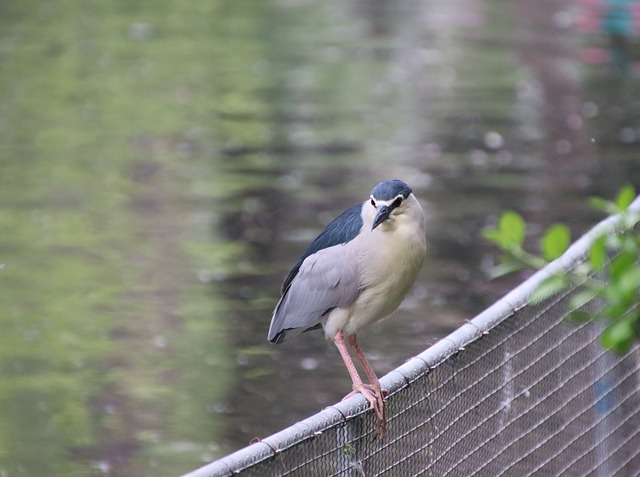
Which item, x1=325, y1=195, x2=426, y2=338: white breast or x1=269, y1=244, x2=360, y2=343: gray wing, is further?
x1=269, y1=244, x2=360, y2=343: gray wing

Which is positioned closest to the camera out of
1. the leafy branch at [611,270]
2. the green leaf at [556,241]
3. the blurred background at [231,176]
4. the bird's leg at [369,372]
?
the leafy branch at [611,270]

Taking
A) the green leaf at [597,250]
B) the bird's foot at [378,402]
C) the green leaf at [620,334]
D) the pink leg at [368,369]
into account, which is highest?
the green leaf at [597,250]

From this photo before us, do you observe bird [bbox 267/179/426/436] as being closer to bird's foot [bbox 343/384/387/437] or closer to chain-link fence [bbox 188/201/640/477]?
bird's foot [bbox 343/384/387/437]

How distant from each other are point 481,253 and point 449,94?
243 inches

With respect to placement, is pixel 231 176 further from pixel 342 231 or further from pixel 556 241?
pixel 556 241

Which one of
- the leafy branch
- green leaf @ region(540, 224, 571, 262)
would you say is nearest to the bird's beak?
the leafy branch

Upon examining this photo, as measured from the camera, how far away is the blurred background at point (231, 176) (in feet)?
22.0

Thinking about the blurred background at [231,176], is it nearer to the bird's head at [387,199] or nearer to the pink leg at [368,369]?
the pink leg at [368,369]

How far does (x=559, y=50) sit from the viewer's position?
1783cm

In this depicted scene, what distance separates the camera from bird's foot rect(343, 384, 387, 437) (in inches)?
126

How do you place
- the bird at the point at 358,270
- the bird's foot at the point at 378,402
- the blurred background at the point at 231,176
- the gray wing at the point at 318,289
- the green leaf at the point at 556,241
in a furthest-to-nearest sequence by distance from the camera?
1. the blurred background at the point at 231,176
2. the gray wing at the point at 318,289
3. the bird at the point at 358,270
4. the bird's foot at the point at 378,402
5. the green leaf at the point at 556,241

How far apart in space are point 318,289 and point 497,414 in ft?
2.57

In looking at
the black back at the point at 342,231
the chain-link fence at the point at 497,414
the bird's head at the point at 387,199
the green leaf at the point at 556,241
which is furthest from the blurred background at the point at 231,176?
the green leaf at the point at 556,241

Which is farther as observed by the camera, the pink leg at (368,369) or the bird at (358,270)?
the bird at (358,270)
